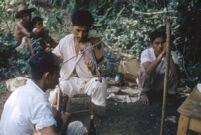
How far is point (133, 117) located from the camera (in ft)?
11.8

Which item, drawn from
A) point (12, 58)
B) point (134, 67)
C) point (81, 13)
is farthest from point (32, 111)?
point (12, 58)

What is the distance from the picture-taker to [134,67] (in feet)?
15.7

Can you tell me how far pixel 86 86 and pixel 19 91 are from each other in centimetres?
151

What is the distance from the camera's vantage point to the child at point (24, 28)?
503 cm

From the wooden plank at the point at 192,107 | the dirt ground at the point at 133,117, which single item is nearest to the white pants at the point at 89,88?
the dirt ground at the point at 133,117

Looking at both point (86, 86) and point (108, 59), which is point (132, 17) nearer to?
point (108, 59)

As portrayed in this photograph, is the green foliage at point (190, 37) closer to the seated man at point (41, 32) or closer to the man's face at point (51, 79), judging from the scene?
the seated man at point (41, 32)

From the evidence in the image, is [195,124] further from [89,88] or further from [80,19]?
[80,19]

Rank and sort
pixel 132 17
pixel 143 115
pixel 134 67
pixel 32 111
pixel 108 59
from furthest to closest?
pixel 132 17
pixel 108 59
pixel 134 67
pixel 143 115
pixel 32 111

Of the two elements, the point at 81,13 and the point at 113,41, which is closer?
the point at 81,13

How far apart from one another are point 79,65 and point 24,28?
2.42 m

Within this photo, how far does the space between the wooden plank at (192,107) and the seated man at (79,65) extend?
121 cm

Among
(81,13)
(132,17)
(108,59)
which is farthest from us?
(132,17)

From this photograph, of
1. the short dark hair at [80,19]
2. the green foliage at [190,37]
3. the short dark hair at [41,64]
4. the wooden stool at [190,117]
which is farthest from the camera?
the green foliage at [190,37]
